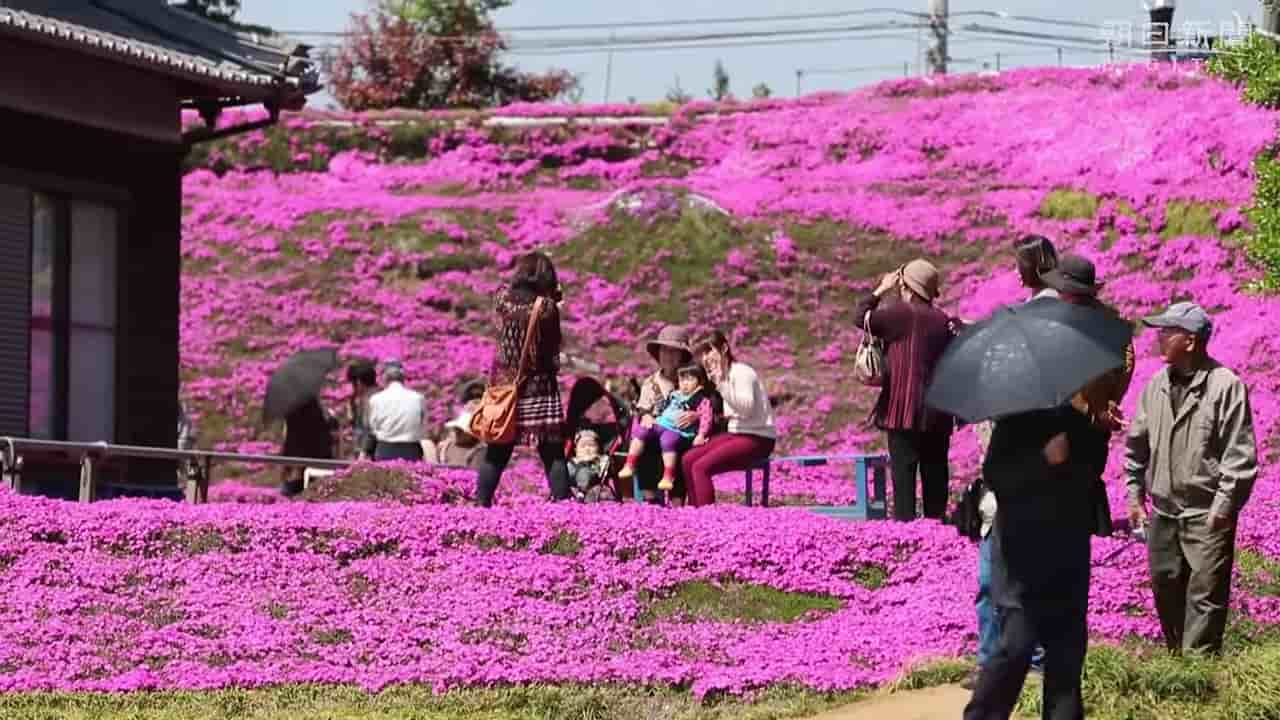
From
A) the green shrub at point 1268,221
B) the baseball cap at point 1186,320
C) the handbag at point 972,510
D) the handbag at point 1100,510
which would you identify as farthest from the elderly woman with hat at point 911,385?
the green shrub at point 1268,221

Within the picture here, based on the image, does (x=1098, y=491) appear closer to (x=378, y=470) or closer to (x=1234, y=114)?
(x=378, y=470)

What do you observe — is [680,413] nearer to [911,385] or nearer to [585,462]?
[911,385]

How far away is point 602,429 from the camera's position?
69.8 feet

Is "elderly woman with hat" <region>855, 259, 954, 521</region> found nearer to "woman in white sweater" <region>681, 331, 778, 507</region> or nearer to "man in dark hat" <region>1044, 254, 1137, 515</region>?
"woman in white sweater" <region>681, 331, 778, 507</region>

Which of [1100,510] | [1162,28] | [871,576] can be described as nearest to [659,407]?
[871,576]

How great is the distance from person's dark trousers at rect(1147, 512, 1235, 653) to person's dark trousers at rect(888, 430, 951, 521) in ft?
12.0

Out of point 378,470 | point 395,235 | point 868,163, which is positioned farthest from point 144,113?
point 868,163

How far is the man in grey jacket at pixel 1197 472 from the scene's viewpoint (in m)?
11.5

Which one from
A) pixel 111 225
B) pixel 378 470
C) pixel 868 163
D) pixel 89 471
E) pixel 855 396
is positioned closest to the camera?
pixel 89 471

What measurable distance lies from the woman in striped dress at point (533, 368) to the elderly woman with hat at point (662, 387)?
5.12 feet

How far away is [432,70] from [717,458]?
4409 centimetres

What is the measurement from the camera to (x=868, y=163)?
42.1m

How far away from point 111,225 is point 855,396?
12668mm

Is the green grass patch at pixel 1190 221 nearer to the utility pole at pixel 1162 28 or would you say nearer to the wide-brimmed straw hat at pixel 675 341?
the utility pole at pixel 1162 28
